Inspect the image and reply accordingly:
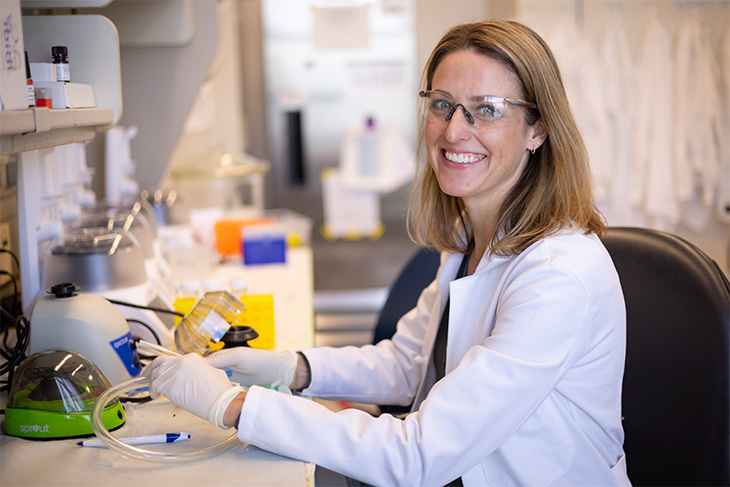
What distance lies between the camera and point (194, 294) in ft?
5.26

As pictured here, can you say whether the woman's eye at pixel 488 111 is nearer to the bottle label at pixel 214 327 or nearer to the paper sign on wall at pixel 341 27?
the bottle label at pixel 214 327

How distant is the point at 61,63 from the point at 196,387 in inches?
24.3

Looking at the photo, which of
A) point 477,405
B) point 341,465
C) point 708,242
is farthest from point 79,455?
point 708,242

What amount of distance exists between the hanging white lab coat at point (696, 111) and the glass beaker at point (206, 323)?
262 centimetres

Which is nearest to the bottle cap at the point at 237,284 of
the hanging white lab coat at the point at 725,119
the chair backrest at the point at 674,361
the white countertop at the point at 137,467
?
the white countertop at the point at 137,467

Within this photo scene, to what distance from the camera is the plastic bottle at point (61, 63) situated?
1.22m

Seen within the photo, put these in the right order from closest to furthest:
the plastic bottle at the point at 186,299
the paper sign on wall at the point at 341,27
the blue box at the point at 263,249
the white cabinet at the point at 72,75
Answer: the white cabinet at the point at 72,75
the plastic bottle at the point at 186,299
the blue box at the point at 263,249
the paper sign on wall at the point at 341,27

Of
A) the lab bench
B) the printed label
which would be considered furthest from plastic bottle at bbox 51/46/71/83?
the lab bench

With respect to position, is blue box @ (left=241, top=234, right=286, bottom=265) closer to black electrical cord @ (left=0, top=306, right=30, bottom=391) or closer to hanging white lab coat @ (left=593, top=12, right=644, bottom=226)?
black electrical cord @ (left=0, top=306, right=30, bottom=391)

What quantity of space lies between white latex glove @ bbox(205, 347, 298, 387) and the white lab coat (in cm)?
20

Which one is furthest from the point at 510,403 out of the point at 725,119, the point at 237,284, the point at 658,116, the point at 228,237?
the point at 725,119

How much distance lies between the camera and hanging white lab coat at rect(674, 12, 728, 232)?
325 centimetres

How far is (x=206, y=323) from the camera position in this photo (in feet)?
4.18

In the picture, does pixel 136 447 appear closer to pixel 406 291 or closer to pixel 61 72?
pixel 61 72
